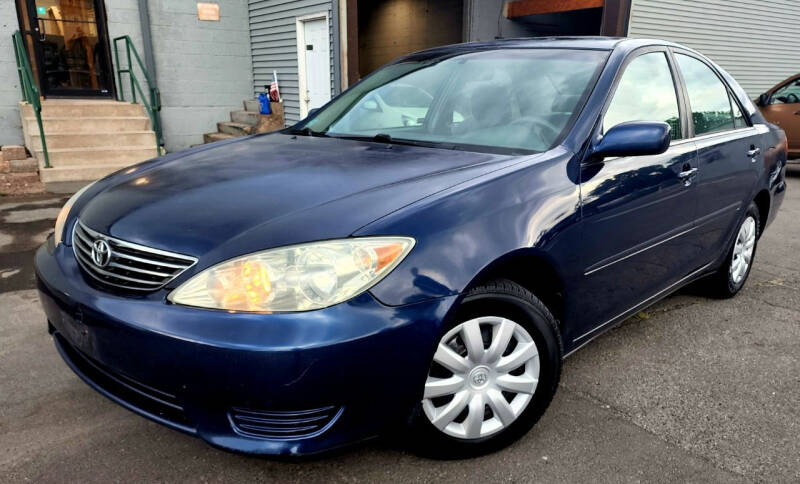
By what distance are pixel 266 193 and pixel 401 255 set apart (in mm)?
597

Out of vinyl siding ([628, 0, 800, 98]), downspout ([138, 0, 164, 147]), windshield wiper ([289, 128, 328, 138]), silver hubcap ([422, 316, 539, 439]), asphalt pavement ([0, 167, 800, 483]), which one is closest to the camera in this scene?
silver hubcap ([422, 316, 539, 439])

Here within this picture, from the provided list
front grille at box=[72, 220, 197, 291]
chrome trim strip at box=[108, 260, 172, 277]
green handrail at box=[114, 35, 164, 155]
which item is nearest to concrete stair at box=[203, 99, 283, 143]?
green handrail at box=[114, 35, 164, 155]

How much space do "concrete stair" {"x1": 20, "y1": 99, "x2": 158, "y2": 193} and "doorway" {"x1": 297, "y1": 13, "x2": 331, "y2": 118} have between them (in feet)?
8.77

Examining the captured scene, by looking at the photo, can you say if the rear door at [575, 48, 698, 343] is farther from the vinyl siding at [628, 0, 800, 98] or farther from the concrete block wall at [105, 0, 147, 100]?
the concrete block wall at [105, 0, 147, 100]

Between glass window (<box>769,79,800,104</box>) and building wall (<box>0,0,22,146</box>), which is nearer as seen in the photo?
building wall (<box>0,0,22,146</box>)

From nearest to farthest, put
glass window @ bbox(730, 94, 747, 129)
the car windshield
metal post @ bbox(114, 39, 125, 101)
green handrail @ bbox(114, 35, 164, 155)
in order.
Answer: the car windshield, glass window @ bbox(730, 94, 747, 129), green handrail @ bbox(114, 35, 164, 155), metal post @ bbox(114, 39, 125, 101)

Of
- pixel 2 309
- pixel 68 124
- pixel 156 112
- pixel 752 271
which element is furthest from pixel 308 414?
pixel 156 112

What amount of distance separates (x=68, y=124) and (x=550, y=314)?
8.27 metres

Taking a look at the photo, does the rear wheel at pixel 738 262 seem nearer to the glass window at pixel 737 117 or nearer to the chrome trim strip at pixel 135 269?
the glass window at pixel 737 117

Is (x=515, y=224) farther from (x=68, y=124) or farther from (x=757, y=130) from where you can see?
(x=68, y=124)

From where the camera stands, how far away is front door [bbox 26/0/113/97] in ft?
28.6

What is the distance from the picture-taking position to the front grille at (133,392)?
1.81m

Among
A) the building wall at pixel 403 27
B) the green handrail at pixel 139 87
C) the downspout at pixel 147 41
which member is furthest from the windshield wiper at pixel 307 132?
the building wall at pixel 403 27

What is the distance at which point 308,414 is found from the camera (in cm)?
173
